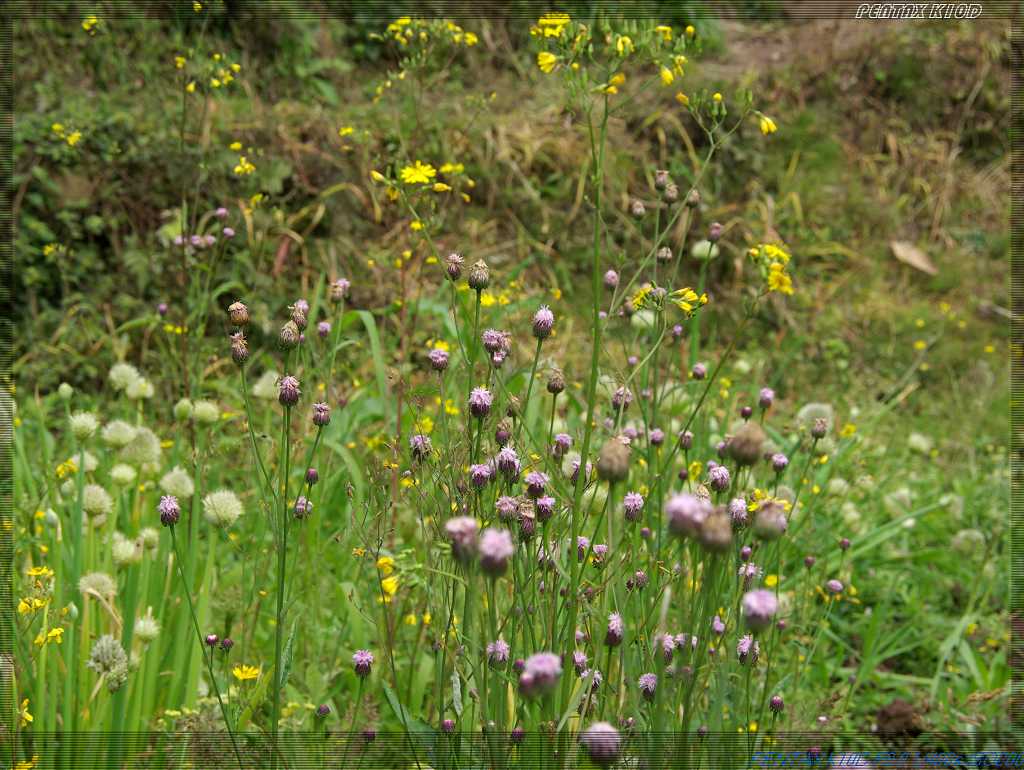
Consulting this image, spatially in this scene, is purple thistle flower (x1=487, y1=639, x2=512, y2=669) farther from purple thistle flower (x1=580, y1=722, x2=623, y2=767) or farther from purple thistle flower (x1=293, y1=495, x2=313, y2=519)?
purple thistle flower (x1=293, y1=495, x2=313, y2=519)

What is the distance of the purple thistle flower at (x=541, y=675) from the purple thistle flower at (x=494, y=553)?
9 centimetres

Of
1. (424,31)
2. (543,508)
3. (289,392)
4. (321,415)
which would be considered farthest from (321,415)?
(424,31)

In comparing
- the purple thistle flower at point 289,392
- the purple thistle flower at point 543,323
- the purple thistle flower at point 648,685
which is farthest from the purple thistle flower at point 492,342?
the purple thistle flower at point 648,685

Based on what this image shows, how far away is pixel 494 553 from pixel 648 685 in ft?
1.64

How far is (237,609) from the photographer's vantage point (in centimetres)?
195

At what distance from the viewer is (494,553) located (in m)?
0.82

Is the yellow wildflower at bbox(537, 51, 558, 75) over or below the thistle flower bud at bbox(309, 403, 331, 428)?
over

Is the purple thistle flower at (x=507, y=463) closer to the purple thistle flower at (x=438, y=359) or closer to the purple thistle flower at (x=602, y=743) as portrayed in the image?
the purple thistle flower at (x=438, y=359)

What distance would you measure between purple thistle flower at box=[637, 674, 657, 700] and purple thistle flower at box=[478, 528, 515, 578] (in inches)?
18.2

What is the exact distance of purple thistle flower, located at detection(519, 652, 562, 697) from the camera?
0.80 metres

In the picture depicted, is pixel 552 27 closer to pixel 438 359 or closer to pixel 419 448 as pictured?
pixel 438 359

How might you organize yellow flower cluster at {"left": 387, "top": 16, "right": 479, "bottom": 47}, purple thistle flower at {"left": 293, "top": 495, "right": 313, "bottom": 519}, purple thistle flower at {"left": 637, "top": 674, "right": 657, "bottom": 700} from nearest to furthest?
1. purple thistle flower at {"left": 637, "top": 674, "right": 657, "bottom": 700}
2. purple thistle flower at {"left": 293, "top": 495, "right": 313, "bottom": 519}
3. yellow flower cluster at {"left": 387, "top": 16, "right": 479, "bottom": 47}

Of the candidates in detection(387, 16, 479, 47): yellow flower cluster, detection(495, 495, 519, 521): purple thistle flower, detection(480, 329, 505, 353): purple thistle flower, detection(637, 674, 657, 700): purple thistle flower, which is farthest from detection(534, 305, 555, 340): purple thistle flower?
detection(387, 16, 479, 47): yellow flower cluster

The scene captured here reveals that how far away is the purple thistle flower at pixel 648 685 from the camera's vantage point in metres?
1.19
